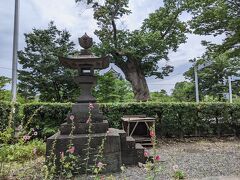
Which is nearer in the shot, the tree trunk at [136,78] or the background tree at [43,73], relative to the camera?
the background tree at [43,73]

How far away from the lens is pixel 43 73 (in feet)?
51.3

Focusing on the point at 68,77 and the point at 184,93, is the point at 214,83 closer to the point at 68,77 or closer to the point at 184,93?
the point at 184,93

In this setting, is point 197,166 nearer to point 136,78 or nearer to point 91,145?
point 91,145

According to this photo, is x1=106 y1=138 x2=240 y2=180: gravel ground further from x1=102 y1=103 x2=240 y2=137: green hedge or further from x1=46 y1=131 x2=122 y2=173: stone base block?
A: x1=102 y1=103 x2=240 y2=137: green hedge

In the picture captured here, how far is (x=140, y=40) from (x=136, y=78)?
2669 mm

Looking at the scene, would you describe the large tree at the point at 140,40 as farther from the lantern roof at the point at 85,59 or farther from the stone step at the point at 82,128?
the stone step at the point at 82,128

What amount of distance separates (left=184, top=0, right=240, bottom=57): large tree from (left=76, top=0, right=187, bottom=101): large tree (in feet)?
12.3

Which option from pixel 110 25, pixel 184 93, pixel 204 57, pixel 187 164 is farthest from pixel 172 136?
pixel 184 93

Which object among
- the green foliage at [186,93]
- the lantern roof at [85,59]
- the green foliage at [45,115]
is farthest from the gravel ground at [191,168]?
the green foliage at [186,93]

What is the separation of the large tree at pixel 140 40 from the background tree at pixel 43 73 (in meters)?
2.81

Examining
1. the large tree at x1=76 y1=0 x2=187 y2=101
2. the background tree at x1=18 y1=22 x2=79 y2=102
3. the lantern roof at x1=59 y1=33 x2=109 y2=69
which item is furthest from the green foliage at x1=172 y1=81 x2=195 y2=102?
the lantern roof at x1=59 y1=33 x2=109 y2=69

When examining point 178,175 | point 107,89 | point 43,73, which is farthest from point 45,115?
point 43,73

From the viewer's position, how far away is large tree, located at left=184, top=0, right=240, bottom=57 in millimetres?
11242

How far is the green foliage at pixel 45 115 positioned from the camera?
877 cm
